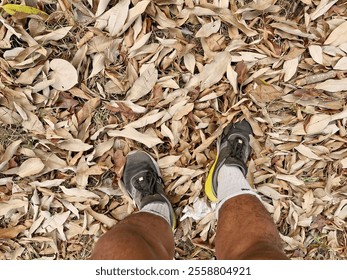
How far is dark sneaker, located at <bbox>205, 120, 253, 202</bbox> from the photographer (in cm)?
167

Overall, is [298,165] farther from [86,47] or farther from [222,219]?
[86,47]

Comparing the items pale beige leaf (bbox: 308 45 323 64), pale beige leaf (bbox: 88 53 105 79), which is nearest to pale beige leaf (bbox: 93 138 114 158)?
pale beige leaf (bbox: 88 53 105 79)

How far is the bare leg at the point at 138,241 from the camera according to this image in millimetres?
1257

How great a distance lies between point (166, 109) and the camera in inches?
66.2

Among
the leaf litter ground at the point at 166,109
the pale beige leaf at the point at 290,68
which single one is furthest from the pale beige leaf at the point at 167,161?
the pale beige leaf at the point at 290,68

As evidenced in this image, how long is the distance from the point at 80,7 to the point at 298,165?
37.2 inches

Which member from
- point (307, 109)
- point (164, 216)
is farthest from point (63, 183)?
point (307, 109)

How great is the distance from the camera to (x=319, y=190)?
1.74 m

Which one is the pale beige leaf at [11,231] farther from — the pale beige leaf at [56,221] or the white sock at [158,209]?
the white sock at [158,209]

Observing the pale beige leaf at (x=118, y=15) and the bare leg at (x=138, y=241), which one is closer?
the bare leg at (x=138, y=241)

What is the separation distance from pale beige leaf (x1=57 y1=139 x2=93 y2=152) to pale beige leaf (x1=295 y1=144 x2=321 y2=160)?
0.75 metres

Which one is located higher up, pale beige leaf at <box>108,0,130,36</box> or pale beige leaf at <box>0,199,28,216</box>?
pale beige leaf at <box>108,0,130,36</box>

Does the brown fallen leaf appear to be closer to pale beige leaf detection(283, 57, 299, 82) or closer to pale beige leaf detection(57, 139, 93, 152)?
pale beige leaf detection(283, 57, 299, 82)

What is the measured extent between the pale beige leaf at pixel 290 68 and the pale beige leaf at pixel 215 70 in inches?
8.0
